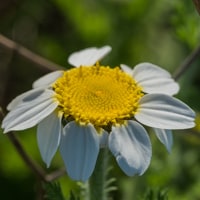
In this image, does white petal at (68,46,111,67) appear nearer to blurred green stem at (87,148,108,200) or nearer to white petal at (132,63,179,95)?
white petal at (132,63,179,95)

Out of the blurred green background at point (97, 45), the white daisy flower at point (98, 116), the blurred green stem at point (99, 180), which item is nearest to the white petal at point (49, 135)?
the white daisy flower at point (98, 116)

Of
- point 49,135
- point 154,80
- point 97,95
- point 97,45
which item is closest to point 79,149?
point 49,135

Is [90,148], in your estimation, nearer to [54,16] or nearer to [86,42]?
[86,42]

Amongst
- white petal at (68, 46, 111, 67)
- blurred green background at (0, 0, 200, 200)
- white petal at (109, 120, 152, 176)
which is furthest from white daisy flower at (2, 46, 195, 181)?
blurred green background at (0, 0, 200, 200)

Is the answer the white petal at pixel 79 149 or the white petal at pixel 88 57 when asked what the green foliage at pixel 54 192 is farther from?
the white petal at pixel 88 57

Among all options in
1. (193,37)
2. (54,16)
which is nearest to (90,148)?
(193,37)
